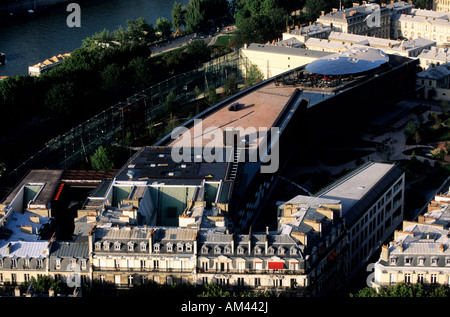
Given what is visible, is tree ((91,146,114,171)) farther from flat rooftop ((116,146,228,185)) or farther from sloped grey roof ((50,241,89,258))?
sloped grey roof ((50,241,89,258))

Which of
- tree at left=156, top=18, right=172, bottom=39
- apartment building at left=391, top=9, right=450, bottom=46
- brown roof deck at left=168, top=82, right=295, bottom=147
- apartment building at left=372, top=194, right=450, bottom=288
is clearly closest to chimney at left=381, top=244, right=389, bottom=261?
apartment building at left=372, top=194, right=450, bottom=288

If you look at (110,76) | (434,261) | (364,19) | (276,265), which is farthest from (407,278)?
(364,19)

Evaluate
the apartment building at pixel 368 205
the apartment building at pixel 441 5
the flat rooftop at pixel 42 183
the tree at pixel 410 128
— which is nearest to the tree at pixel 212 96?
the tree at pixel 410 128

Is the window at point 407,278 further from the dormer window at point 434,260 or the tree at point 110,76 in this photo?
the tree at point 110,76

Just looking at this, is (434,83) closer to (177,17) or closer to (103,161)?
(103,161)

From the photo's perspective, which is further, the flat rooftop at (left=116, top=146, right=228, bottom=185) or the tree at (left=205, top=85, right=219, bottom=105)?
the tree at (left=205, top=85, right=219, bottom=105)
